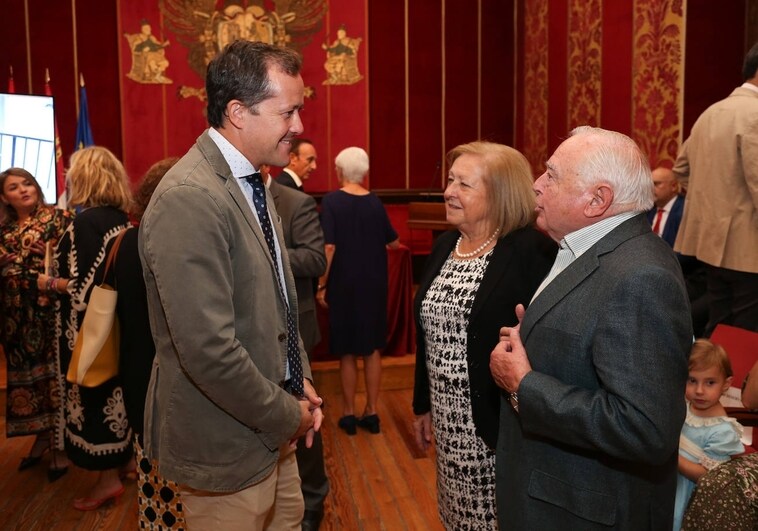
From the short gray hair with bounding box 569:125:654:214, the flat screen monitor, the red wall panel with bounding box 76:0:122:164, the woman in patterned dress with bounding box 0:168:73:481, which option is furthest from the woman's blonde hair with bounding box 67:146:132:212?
the red wall panel with bounding box 76:0:122:164

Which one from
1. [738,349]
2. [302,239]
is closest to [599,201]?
[738,349]

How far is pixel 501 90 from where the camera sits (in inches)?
342

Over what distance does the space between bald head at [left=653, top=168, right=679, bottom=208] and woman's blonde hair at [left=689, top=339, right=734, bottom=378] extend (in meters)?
2.85

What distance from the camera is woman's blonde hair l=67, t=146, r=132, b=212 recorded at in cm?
315

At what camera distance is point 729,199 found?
3.54 m

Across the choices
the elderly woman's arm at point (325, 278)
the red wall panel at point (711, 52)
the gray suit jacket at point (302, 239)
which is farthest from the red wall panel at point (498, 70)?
the gray suit jacket at point (302, 239)

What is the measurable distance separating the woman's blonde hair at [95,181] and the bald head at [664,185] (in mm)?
3608

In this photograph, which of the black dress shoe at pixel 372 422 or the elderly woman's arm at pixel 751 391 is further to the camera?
the black dress shoe at pixel 372 422

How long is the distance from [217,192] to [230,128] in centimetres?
21

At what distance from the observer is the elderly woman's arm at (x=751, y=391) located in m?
2.34

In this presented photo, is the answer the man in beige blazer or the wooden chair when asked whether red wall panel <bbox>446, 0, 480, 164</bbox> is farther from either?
the wooden chair

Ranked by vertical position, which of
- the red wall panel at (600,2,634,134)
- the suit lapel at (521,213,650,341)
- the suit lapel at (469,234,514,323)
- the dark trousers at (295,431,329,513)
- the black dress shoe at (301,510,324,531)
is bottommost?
the black dress shoe at (301,510,324,531)

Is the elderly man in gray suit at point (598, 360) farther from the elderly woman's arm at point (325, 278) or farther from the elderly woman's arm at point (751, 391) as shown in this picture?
the elderly woman's arm at point (325, 278)

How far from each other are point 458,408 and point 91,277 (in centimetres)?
173
